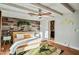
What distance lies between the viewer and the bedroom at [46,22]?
1.94 metres

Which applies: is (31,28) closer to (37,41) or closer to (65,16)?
(37,41)

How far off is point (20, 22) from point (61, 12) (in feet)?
1.69

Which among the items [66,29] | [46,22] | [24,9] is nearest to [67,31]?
[66,29]

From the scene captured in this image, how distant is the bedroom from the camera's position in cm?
194

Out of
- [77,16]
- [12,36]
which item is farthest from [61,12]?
[12,36]

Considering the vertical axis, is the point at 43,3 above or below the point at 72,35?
above

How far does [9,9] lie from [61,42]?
75cm

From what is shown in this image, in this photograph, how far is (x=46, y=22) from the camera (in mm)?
1975

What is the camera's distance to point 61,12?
1.95 metres

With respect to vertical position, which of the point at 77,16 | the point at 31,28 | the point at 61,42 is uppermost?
the point at 77,16

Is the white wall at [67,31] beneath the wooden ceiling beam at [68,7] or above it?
beneath

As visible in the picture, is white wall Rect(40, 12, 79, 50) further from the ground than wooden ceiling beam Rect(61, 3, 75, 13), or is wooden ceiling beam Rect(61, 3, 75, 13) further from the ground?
wooden ceiling beam Rect(61, 3, 75, 13)

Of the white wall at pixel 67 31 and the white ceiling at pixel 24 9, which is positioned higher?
the white ceiling at pixel 24 9

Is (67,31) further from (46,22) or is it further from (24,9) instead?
(24,9)
